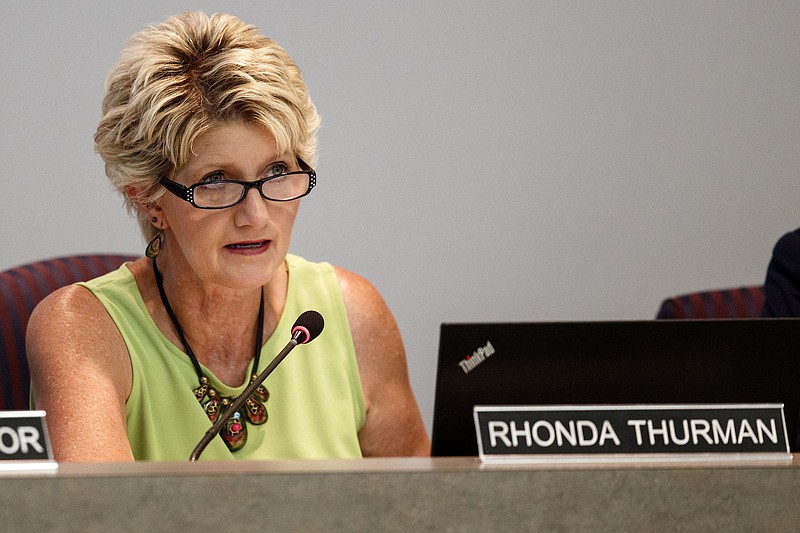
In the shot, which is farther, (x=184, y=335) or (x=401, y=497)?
(x=184, y=335)

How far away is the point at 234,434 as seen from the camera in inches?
65.4

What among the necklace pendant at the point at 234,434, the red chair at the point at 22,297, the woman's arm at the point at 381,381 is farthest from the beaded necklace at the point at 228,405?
the red chair at the point at 22,297

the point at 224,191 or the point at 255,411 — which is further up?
the point at 224,191

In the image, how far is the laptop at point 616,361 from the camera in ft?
3.50

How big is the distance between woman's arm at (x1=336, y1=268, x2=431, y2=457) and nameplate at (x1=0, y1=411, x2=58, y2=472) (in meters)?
0.94

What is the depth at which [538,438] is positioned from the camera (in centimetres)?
96

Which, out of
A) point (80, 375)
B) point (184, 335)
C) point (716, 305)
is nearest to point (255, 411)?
point (184, 335)

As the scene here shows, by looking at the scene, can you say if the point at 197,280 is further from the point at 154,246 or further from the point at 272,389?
the point at 272,389

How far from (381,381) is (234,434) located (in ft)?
1.07

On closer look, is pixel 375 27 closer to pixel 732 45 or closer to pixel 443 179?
pixel 443 179

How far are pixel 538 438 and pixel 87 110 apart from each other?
193cm

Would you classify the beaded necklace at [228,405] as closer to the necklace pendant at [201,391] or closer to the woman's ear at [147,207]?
the necklace pendant at [201,391]

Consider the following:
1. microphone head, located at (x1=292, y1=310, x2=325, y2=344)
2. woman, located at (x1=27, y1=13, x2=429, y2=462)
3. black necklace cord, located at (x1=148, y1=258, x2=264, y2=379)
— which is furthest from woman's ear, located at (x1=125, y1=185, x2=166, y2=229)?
microphone head, located at (x1=292, y1=310, x2=325, y2=344)

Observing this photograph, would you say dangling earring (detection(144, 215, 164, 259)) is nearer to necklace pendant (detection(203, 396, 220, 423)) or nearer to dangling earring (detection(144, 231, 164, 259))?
dangling earring (detection(144, 231, 164, 259))
